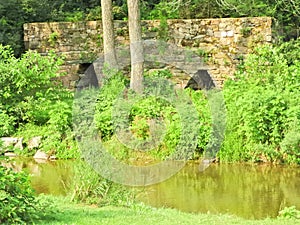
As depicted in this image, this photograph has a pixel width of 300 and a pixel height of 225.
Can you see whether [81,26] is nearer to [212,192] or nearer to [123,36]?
[123,36]

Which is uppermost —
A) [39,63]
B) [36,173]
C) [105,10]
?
[105,10]

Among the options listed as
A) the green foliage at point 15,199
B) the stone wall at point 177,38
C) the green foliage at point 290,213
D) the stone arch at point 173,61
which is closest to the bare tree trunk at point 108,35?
the stone arch at point 173,61

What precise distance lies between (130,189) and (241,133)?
368cm

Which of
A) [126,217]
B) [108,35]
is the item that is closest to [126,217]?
[126,217]

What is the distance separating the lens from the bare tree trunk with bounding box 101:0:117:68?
44.9 feet

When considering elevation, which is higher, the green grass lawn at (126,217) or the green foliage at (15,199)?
the green foliage at (15,199)

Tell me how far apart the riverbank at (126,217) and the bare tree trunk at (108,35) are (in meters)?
6.68

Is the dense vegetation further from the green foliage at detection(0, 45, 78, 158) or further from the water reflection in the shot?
the water reflection

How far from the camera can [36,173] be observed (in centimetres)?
1091

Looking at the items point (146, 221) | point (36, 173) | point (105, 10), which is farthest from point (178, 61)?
point (146, 221)

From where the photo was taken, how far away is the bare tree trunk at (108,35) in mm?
13680

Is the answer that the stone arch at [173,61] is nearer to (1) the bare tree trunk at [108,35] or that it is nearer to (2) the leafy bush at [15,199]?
(1) the bare tree trunk at [108,35]

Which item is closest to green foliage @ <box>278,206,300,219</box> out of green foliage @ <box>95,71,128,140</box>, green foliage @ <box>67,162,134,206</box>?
green foliage @ <box>67,162,134,206</box>

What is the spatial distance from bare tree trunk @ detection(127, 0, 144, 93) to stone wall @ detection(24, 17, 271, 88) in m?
1.64
